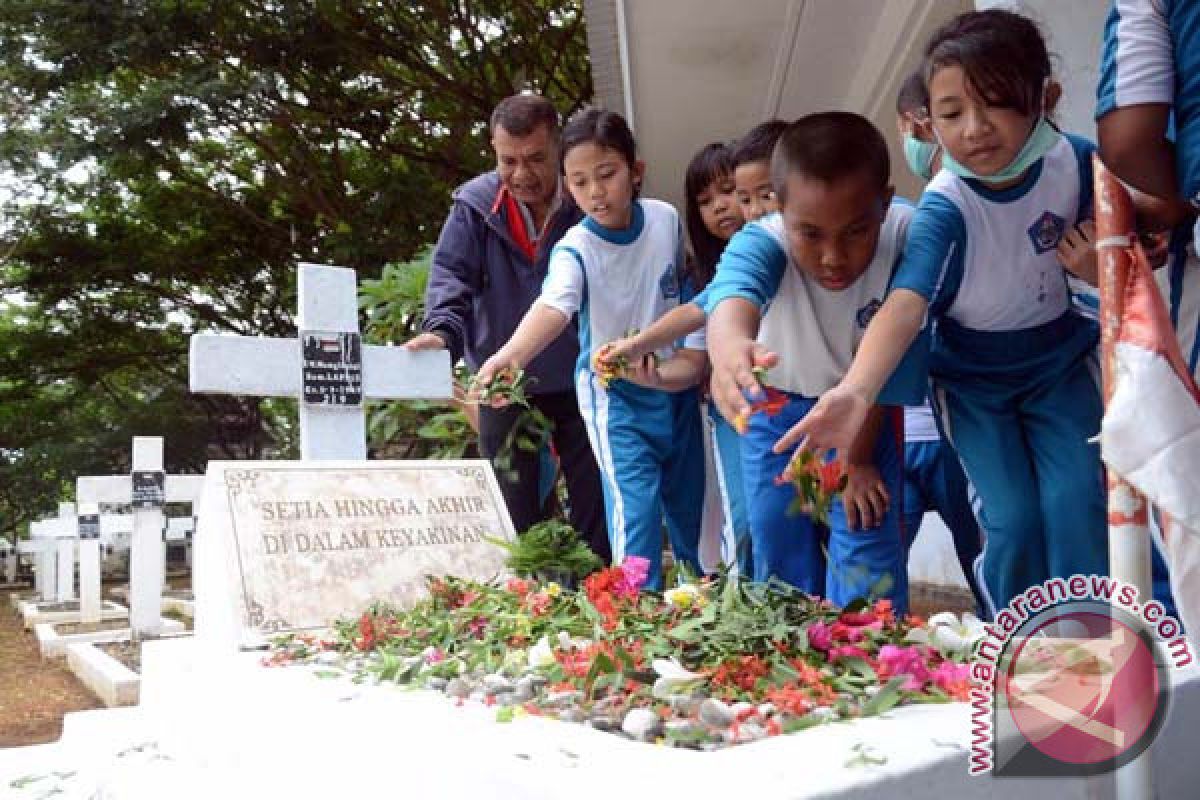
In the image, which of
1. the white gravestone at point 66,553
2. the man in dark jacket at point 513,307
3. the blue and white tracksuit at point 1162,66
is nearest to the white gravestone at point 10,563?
the white gravestone at point 66,553

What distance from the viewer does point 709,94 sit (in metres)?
7.89

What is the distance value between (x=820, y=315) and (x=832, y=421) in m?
0.82

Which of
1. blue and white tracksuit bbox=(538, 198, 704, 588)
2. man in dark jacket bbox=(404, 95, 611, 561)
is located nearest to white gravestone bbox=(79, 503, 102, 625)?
man in dark jacket bbox=(404, 95, 611, 561)

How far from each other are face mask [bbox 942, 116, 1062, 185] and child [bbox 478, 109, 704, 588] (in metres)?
1.18

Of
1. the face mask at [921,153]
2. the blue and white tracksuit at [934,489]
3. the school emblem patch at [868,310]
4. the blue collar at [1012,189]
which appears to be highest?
the face mask at [921,153]

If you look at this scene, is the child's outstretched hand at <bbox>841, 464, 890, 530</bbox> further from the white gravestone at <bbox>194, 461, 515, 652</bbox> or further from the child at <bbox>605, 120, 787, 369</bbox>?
the white gravestone at <bbox>194, 461, 515, 652</bbox>

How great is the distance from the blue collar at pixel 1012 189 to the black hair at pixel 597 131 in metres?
1.27

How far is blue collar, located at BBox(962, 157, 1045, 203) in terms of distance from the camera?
8.00 feet

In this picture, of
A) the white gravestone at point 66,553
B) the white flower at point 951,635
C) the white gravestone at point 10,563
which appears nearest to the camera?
the white flower at point 951,635

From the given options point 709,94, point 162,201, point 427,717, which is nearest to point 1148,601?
point 427,717

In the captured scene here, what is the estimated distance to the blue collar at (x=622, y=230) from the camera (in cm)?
351

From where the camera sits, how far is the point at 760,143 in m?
3.22

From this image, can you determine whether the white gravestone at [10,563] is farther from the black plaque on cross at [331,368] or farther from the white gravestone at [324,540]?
the white gravestone at [324,540]

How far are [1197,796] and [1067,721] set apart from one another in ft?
0.99
